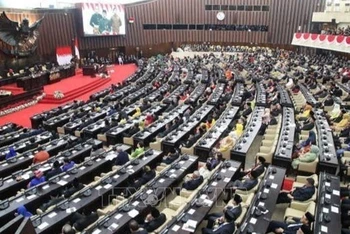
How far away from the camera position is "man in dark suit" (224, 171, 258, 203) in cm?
723

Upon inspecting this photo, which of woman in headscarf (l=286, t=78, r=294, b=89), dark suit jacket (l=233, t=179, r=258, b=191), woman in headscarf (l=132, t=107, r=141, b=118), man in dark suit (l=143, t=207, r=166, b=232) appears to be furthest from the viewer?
woman in headscarf (l=286, t=78, r=294, b=89)

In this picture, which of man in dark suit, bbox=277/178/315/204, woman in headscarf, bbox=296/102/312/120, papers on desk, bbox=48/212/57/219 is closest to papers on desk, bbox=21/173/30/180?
papers on desk, bbox=48/212/57/219

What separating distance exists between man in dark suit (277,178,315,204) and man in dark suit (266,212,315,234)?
803 millimetres

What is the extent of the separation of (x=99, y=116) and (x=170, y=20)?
24048mm

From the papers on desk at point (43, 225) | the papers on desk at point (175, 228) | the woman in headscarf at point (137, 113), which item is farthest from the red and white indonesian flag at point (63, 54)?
the papers on desk at point (175, 228)

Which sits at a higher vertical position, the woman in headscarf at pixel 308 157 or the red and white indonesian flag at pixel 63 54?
the red and white indonesian flag at pixel 63 54

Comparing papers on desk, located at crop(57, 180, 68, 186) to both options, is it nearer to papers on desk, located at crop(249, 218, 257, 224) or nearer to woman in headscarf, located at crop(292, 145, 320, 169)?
papers on desk, located at crop(249, 218, 257, 224)

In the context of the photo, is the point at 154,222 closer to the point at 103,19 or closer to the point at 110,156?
the point at 110,156

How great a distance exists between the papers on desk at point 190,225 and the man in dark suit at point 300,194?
2.31 meters

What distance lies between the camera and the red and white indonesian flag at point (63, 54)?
81.5ft

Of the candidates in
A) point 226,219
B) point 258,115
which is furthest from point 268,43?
point 226,219

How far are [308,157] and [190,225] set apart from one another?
14.4ft

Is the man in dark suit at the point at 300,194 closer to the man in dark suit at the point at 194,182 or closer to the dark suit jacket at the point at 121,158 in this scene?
the man in dark suit at the point at 194,182

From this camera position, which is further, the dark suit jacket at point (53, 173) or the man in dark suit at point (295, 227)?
the dark suit jacket at point (53, 173)
